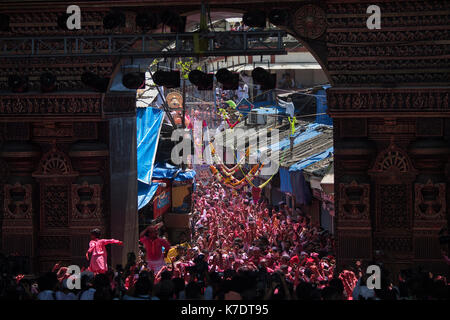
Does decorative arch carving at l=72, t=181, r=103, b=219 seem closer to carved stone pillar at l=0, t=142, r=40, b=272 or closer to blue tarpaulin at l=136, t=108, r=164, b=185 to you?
carved stone pillar at l=0, t=142, r=40, b=272

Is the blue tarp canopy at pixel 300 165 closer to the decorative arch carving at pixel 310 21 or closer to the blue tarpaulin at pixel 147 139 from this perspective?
the blue tarpaulin at pixel 147 139

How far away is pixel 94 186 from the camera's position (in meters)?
13.7

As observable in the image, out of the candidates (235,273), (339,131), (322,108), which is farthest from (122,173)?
(322,108)

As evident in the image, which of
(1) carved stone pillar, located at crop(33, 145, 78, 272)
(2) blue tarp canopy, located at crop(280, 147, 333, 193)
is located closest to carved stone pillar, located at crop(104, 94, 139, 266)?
(1) carved stone pillar, located at crop(33, 145, 78, 272)

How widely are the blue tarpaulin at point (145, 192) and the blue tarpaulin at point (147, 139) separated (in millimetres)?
233

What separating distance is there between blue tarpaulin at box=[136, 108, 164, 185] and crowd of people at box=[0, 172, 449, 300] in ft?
7.01

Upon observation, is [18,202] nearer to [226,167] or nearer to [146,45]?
[146,45]

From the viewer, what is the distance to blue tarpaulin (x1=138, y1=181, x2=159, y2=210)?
18.2 meters

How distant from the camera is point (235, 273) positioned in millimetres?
10531

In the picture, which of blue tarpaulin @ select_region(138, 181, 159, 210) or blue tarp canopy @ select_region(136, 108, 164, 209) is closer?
blue tarpaulin @ select_region(138, 181, 159, 210)

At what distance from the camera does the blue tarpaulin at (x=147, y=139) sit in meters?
19.1

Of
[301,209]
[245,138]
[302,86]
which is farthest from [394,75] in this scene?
[302,86]

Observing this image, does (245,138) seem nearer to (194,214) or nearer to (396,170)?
(194,214)

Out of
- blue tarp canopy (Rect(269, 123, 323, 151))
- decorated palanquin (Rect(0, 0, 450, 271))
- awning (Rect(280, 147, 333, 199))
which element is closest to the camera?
decorated palanquin (Rect(0, 0, 450, 271))
